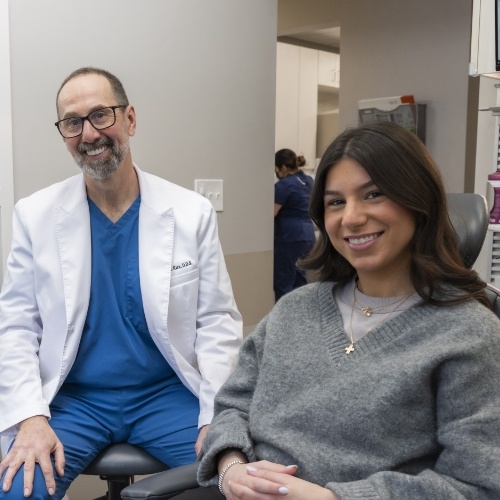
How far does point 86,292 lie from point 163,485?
67 centimetres

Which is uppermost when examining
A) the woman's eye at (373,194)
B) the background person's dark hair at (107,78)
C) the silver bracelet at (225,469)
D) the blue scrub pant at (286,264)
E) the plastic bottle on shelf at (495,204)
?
the background person's dark hair at (107,78)

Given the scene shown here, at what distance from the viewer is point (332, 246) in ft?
4.34

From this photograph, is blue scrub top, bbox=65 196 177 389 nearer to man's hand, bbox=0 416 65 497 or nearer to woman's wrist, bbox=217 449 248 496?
man's hand, bbox=0 416 65 497

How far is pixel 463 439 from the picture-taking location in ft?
3.26

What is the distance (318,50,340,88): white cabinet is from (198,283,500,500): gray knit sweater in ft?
18.0

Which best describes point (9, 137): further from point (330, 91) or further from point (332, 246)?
point (330, 91)

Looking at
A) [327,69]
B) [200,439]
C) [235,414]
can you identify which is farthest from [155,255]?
[327,69]

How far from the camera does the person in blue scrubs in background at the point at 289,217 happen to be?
4730 millimetres

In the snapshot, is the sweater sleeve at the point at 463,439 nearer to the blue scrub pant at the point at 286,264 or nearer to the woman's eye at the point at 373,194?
the woman's eye at the point at 373,194

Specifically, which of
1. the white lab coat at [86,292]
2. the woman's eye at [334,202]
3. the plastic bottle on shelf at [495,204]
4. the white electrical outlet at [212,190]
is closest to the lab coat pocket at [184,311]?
the white lab coat at [86,292]

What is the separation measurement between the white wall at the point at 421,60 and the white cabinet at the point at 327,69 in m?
1.63

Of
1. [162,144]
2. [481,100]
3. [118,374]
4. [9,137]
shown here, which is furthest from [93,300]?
[481,100]

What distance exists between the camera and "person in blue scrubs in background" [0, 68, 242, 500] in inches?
65.5

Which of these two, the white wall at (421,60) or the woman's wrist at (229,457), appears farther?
the white wall at (421,60)
